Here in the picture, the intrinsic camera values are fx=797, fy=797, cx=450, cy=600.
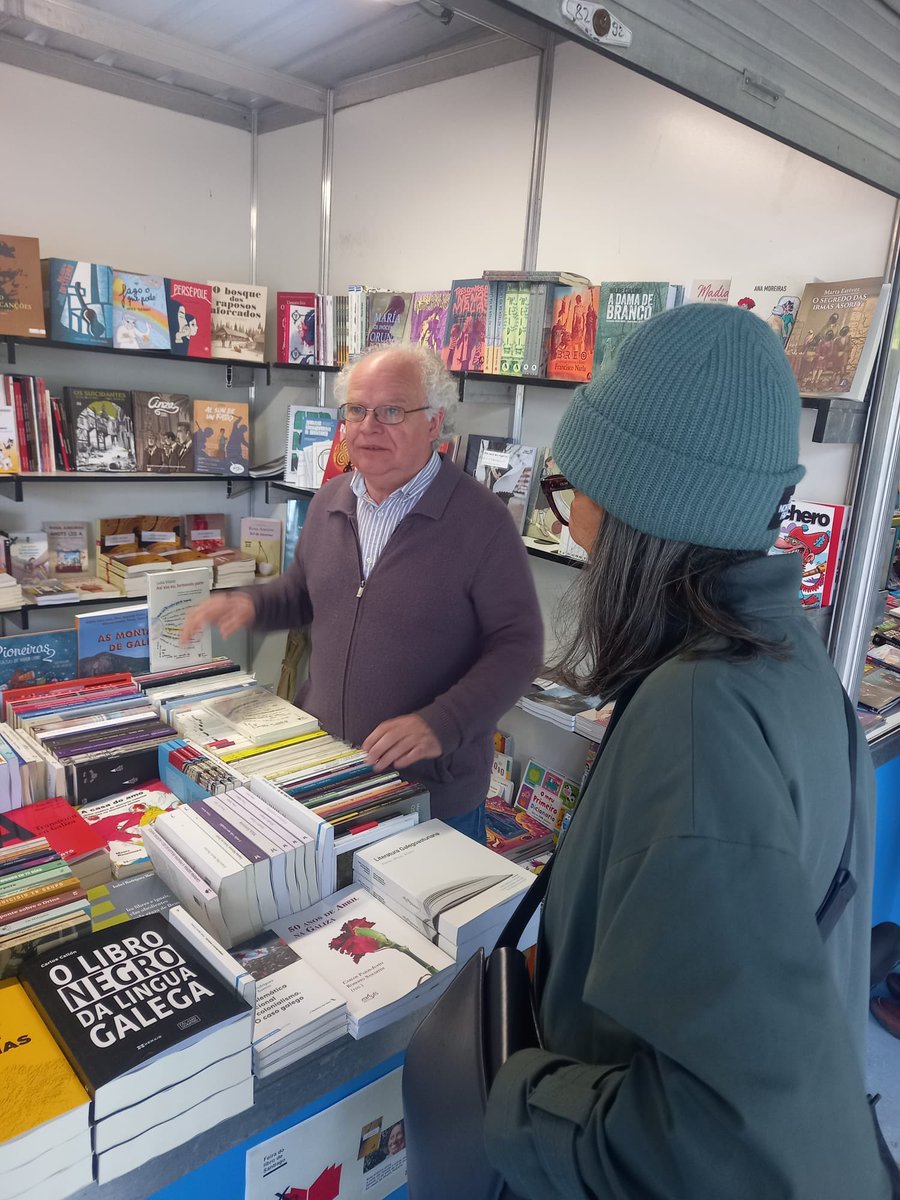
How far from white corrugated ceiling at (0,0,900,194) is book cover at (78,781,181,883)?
1354 mm

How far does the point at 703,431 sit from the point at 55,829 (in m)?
1.20

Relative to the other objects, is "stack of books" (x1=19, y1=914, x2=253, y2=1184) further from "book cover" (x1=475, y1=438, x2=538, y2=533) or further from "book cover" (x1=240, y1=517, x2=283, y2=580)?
"book cover" (x1=240, y1=517, x2=283, y2=580)

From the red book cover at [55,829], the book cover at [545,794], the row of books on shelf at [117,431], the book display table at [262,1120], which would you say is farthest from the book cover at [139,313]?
the book display table at [262,1120]

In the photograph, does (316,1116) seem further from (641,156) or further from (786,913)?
(641,156)

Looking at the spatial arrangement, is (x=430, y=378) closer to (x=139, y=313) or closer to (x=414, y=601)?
(x=414, y=601)

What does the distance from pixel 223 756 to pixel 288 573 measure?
82 centimetres

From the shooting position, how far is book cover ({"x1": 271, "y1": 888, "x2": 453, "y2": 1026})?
1.13 metres

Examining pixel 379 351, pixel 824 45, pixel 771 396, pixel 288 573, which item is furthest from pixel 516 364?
pixel 771 396

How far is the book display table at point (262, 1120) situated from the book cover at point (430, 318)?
2494mm

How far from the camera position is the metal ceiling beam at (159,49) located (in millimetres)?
2871

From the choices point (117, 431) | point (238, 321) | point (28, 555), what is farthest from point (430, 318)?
point (28, 555)

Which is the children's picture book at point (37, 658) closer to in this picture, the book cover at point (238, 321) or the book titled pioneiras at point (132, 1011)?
the book cover at point (238, 321)

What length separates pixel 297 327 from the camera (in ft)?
12.8

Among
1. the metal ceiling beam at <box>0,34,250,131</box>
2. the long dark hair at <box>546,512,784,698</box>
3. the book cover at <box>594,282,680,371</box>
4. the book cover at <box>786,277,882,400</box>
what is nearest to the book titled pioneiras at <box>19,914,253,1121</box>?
the long dark hair at <box>546,512,784,698</box>
